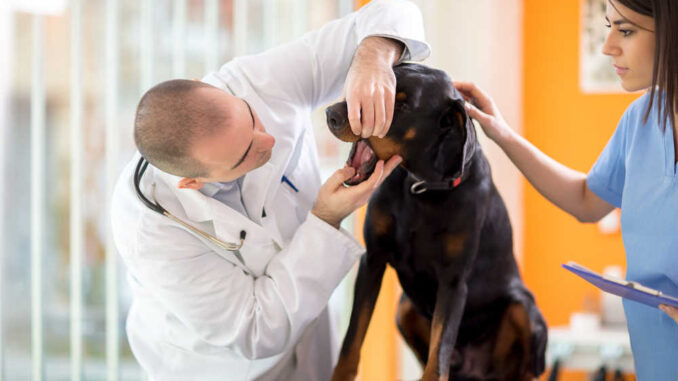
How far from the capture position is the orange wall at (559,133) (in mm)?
3936

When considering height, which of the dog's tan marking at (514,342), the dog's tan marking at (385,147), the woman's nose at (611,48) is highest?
the woman's nose at (611,48)

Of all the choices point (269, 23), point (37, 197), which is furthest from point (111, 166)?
point (269, 23)

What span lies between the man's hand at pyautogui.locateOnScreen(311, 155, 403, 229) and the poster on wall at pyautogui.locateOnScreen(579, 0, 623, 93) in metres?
3.02

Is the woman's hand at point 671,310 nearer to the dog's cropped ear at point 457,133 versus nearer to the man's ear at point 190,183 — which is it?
the dog's cropped ear at point 457,133

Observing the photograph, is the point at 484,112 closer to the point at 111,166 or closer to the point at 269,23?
the point at 111,166

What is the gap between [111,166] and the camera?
91.6 inches

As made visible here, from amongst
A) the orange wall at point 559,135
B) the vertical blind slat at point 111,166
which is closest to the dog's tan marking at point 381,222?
the vertical blind slat at point 111,166

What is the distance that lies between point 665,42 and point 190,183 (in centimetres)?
89

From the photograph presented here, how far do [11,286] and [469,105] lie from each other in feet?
5.00

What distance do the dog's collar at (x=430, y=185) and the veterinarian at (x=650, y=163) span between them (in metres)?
0.17

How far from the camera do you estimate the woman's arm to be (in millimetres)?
1506

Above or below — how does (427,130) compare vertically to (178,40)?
below

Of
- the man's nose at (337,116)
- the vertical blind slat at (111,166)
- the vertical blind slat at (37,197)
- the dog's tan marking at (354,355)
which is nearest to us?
the man's nose at (337,116)

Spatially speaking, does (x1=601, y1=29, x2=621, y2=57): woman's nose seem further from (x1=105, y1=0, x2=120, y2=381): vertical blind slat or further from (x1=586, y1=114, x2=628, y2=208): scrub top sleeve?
(x1=105, y1=0, x2=120, y2=381): vertical blind slat
